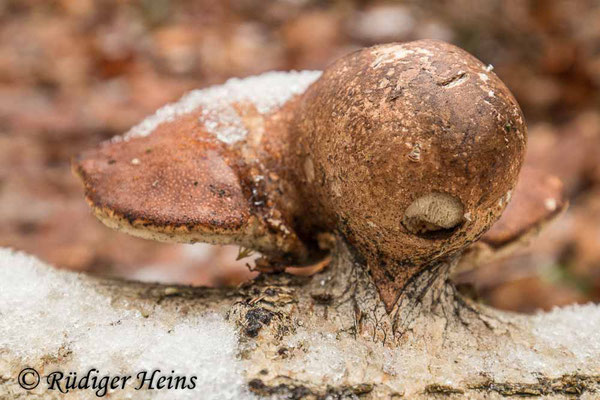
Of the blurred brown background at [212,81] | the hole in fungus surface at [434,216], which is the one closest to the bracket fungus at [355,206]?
the hole in fungus surface at [434,216]

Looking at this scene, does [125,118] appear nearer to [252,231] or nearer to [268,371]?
[252,231]

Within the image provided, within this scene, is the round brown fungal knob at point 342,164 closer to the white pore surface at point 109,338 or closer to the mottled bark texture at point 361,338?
the mottled bark texture at point 361,338

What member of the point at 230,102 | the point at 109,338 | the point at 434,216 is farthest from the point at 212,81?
the point at 434,216

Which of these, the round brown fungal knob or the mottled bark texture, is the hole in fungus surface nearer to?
the round brown fungal knob

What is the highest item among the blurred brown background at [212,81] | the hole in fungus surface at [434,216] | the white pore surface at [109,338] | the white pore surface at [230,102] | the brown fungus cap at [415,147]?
the blurred brown background at [212,81]

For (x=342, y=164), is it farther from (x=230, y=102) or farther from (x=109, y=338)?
(x=109, y=338)
